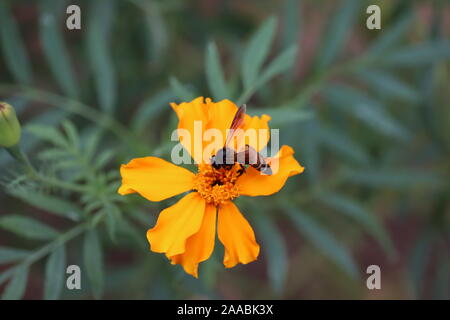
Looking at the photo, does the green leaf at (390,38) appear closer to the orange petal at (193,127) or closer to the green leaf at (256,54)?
the green leaf at (256,54)

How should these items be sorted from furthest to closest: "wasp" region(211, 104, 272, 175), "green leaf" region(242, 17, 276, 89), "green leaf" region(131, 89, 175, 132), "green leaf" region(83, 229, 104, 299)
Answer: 1. "green leaf" region(131, 89, 175, 132)
2. "green leaf" region(242, 17, 276, 89)
3. "green leaf" region(83, 229, 104, 299)
4. "wasp" region(211, 104, 272, 175)

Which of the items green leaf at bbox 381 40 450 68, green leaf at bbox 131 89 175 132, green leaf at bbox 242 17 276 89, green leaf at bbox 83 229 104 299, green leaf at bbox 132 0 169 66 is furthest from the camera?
green leaf at bbox 132 0 169 66

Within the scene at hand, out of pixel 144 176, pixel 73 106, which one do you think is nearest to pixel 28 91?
pixel 73 106

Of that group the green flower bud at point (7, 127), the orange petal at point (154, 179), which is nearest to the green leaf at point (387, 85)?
the orange petal at point (154, 179)

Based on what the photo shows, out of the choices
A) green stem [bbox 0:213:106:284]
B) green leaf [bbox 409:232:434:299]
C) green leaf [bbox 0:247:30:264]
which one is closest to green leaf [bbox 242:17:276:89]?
green stem [bbox 0:213:106:284]

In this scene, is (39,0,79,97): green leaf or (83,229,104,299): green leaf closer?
(83,229,104,299): green leaf

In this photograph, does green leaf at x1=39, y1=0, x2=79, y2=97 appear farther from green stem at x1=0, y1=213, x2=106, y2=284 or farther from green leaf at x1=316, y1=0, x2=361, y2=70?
green leaf at x1=316, y1=0, x2=361, y2=70
